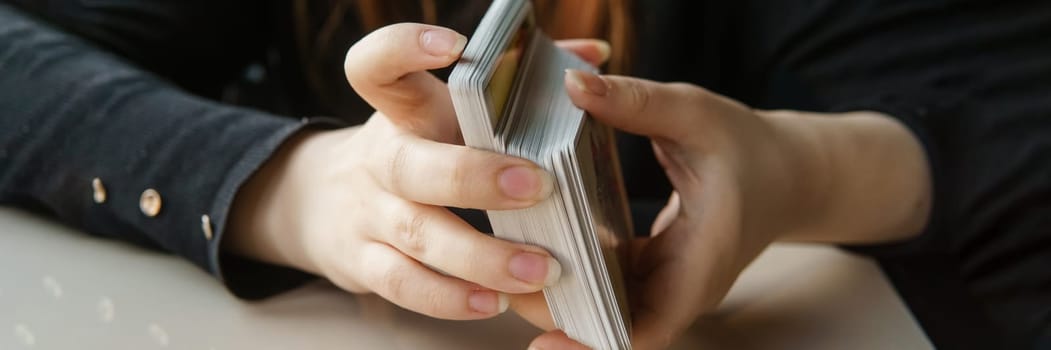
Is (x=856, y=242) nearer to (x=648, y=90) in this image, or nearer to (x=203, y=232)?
(x=648, y=90)

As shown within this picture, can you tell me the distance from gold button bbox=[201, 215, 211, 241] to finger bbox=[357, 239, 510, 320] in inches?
4.8

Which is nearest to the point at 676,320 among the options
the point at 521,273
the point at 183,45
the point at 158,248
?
the point at 521,273

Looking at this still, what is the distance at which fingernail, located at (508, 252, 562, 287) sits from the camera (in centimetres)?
38

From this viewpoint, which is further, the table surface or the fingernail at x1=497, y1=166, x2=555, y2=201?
the table surface

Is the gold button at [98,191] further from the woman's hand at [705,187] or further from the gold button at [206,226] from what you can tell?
the woman's hand at [705,187]

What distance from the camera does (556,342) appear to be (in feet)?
1.40

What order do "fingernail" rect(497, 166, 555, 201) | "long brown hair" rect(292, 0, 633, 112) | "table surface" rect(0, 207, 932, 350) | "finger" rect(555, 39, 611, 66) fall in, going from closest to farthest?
"fingernail" rect(497, 166, 555, 201) → "table surface" rect(0, 207, 932, 350) → "finger" rect(555, 39, 611, 66) → "long brown hair" rect(292, 0, 633, 112)

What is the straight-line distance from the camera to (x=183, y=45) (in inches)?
29.1

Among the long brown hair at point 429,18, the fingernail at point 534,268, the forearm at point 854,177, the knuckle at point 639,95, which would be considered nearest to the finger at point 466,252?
the fingernail at point 534,268

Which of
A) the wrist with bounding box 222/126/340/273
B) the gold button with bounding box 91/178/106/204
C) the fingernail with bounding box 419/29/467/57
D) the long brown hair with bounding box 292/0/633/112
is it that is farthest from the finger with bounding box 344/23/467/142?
the long brown hair with bounding box 292/0/633/112

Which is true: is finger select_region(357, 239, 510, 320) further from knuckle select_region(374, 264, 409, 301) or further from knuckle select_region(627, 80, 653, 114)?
knuckle select_region(627, 80, 653, 114)

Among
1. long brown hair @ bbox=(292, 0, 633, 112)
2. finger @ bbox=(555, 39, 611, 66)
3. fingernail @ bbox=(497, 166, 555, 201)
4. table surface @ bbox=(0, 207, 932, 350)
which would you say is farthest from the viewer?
long brown hair @ bbox=(292, 0, 633, 112)

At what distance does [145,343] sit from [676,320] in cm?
30

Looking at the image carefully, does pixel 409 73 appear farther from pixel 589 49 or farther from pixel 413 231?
pixel 589 49
